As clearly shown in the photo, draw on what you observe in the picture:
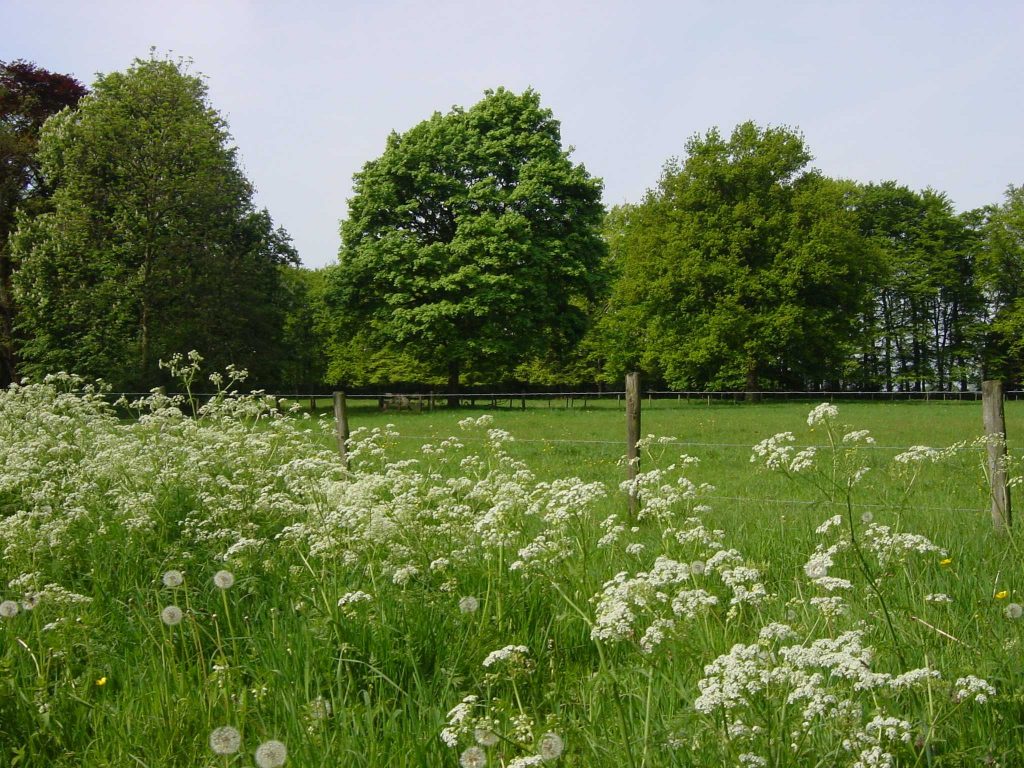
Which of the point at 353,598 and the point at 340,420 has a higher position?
the point at 340,420

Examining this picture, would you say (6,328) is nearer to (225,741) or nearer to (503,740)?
(225,741)

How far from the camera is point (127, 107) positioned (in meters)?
32.7

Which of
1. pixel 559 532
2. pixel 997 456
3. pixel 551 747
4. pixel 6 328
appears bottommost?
pixel 551 747

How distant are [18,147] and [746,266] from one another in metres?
35.5

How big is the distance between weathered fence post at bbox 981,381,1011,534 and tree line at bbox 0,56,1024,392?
27.8 metres

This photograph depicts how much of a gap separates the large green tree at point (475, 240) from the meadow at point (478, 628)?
28.4 m

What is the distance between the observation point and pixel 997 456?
6.79 meters

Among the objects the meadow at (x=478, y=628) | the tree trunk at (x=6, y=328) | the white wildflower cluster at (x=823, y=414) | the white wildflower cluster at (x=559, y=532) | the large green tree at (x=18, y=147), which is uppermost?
the large green tree at (x=18, y=147)

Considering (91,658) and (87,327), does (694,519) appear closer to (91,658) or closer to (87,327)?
(91,658)

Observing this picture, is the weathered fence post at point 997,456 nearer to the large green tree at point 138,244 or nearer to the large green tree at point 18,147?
the large green tree at point 138,244

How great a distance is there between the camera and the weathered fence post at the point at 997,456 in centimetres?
654

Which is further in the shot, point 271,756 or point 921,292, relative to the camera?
point 921,292

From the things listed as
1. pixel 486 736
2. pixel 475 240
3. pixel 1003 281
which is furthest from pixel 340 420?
pixel 1003 281

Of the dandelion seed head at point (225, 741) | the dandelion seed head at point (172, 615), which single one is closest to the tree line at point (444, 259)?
→ the dandelion seed head at point (172, 615)
